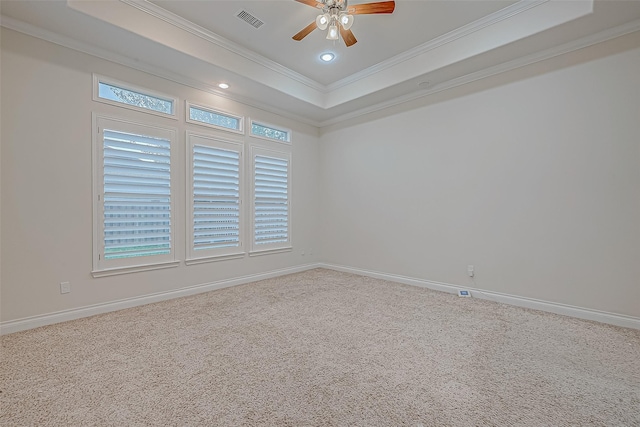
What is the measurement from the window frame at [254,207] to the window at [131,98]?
1330 mm

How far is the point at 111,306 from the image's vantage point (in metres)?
3.22

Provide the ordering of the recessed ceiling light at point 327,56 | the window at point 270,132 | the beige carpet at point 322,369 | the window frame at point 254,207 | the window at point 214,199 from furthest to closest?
1. the window at point 270,132
2. the window frame at point 254,207
3. the window at point 214,199
4. the recessed ceiling light at point 327,56
5. the beige carpet at point 322,369

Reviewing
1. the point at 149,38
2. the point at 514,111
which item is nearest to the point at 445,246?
the point at 514,111

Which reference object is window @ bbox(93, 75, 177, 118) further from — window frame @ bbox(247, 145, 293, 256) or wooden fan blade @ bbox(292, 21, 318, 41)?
wooden fan blade @ bbox(292, 21, 318, 41)

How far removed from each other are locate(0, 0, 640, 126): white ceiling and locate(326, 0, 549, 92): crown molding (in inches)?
0.4

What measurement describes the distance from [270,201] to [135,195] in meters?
2.03

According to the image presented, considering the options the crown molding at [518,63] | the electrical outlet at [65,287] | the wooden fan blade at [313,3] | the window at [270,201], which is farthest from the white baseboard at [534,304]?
the electrical outlet at [65,287]

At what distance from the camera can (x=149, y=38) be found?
2971mm

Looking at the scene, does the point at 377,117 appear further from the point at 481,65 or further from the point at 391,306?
the point at 391,306

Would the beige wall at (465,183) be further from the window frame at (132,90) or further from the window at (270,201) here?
the window at (270,201)

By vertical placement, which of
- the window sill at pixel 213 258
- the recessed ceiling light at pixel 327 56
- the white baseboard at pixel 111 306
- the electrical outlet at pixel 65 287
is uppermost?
the recessed ceiling light at pixel 327 56

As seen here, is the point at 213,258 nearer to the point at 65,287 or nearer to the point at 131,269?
the point at 131,269

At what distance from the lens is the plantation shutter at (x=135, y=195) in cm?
322

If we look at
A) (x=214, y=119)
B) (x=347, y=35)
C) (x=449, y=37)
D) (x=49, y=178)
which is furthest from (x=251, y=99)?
(x=449, y=37)
